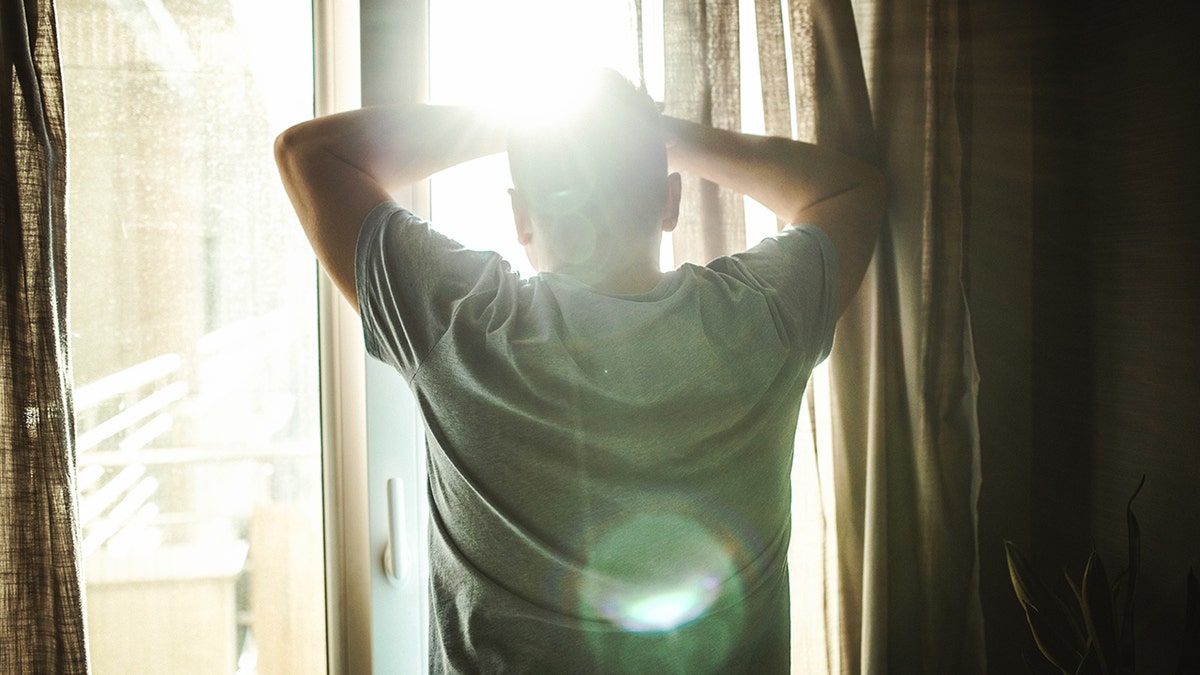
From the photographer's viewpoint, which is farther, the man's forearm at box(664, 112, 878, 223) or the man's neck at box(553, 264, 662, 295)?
the man's forearm at box(664, 112, 878, 223)

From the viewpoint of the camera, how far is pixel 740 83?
1189 mm

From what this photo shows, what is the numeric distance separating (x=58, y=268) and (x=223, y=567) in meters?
0.61

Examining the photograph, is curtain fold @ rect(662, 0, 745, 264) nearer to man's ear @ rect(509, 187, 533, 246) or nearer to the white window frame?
man's ear @ rect(509, 187, 533, 246)

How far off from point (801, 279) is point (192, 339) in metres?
1.09

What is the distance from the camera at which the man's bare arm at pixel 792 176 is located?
109cm

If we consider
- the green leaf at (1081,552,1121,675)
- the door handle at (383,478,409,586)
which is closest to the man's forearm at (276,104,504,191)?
the door handle at (383,478,409,586)

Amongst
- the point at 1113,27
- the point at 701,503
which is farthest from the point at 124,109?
the point at 1113,27

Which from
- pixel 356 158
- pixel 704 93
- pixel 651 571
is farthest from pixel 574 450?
pixel 704 93

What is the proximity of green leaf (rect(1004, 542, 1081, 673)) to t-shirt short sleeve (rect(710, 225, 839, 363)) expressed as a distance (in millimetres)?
511

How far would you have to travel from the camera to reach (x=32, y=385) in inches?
37.9

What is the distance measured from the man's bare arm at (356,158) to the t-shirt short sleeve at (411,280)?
5cm

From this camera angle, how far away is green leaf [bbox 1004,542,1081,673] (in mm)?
1071

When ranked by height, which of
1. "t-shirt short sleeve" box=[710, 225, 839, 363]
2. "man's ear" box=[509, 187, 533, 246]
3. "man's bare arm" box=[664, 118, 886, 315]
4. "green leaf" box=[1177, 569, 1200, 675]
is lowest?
"green leaf" box=[1177, 569, 1200, 675]

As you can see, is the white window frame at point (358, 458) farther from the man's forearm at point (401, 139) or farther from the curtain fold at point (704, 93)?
the curtain fold at point (704, 93)
